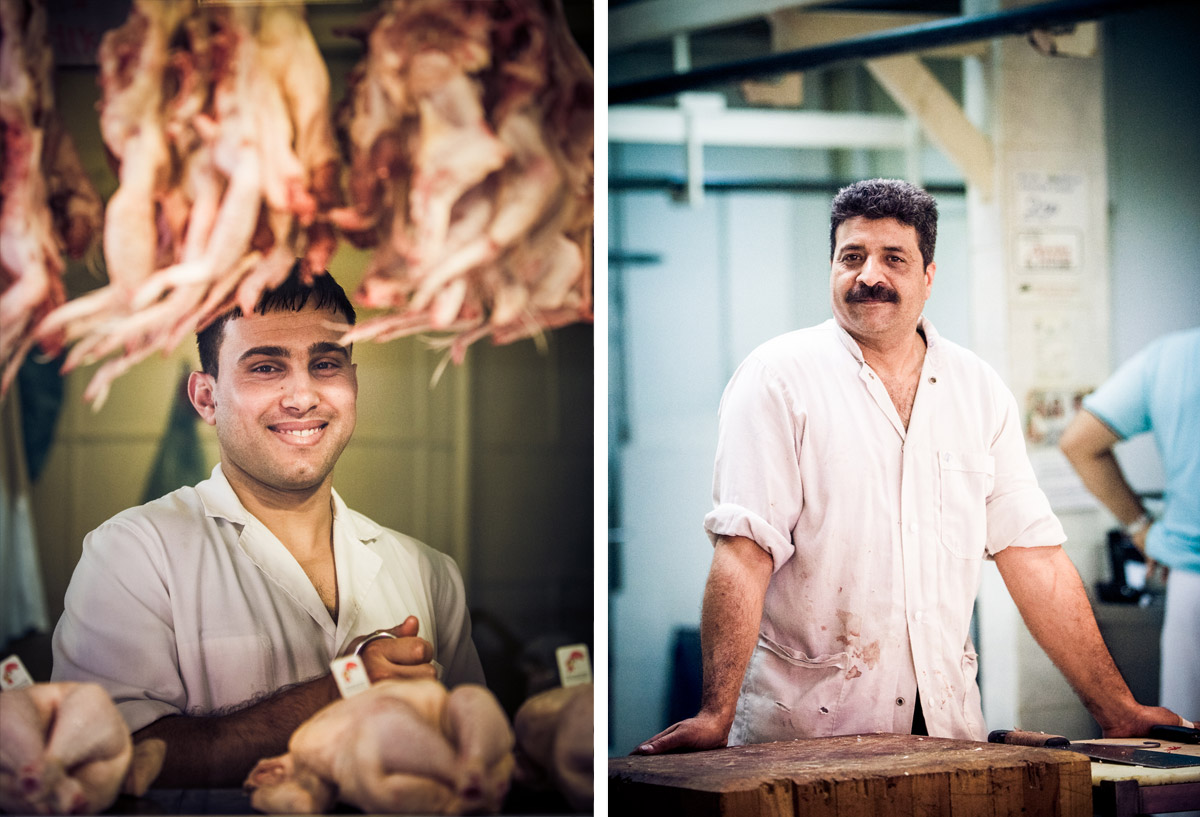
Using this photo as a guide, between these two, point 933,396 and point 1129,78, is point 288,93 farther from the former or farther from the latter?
point 1129,78

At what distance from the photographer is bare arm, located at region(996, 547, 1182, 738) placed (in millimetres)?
2863

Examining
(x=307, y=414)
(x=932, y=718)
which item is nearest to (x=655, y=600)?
(x=932, y=718)

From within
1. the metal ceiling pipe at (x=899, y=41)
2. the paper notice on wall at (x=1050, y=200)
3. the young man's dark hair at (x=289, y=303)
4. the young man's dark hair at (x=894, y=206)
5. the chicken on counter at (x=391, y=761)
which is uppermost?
the metal ceiling pipe at (x=899, y=41)

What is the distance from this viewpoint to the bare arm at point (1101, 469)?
3.60m

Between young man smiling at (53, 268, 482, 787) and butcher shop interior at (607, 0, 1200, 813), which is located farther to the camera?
butcher shop interior at (607, 0, 1200, 813)

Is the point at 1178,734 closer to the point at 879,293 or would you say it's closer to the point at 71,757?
the point at 879,293

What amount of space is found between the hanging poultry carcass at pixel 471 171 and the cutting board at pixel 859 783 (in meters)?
1.13

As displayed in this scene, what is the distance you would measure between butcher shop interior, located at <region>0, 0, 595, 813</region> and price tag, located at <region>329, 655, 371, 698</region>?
29cm

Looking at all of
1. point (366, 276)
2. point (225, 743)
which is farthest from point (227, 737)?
point (366, 276)

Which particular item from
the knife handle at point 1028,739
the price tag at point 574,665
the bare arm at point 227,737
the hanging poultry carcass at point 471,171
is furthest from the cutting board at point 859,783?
the hanging poultry carcass at point 471,171

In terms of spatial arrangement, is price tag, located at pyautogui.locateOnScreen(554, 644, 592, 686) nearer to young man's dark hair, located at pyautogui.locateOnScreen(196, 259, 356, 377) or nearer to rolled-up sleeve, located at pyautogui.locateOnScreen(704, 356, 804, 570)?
rolled-up sleeve, located at pyautogui.locateOnScreen(704, 356, 804, 570)

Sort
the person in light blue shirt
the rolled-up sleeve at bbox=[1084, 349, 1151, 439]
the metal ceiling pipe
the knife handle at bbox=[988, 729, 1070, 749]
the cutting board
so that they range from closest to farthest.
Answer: the cutting board → the knife handle at bbox=[988, 729, 1070, 749] → the metal ceiling pipe → the person in light blue shirt → the rolled-up sleeve at bbox=[1084, 349, 1151, 439]

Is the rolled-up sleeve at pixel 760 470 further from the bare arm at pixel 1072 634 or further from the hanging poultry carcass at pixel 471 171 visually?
the bare arm at pixel 1072 634

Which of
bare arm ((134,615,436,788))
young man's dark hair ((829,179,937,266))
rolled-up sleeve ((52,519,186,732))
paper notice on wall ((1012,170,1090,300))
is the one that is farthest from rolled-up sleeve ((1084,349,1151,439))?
rolled-up sleeve ((52,519,186,732))
